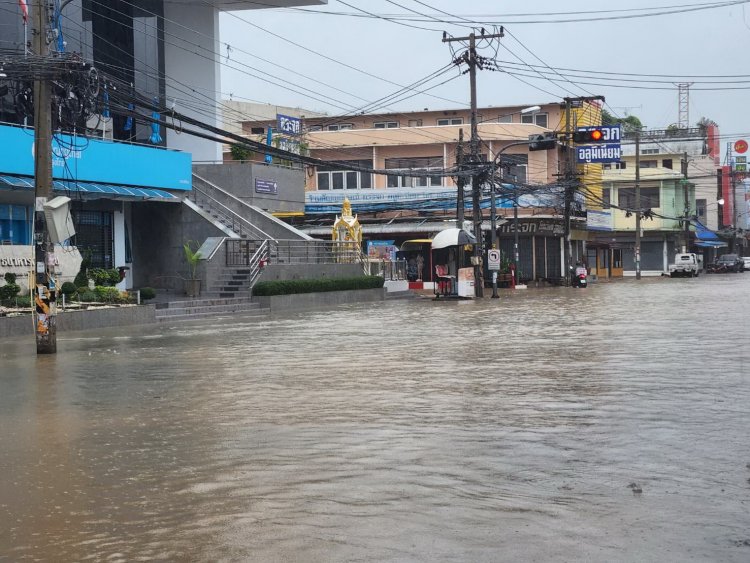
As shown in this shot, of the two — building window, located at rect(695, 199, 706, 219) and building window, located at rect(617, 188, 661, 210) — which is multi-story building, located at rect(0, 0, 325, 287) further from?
building window, located at rect(695, 199, 706, 219)

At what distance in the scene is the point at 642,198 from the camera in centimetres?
9375

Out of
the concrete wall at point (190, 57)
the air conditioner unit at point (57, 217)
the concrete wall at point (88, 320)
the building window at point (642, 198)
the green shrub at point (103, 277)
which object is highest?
the concrete wall at point (190, 57)

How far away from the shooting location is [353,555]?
19.5 ft

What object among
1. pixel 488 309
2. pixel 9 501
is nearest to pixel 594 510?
pixel 9 501

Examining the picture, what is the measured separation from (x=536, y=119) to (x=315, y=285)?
3790 cm

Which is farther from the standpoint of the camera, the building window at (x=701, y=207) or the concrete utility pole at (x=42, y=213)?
the building window at (x=701, y=207)

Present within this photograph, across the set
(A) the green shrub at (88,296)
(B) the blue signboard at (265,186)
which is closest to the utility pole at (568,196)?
(B) the blue signboard at (265,186)

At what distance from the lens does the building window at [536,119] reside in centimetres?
7231

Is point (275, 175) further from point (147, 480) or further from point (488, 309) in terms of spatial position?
point (147, 480)

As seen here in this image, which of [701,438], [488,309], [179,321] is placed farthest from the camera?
[488,309]

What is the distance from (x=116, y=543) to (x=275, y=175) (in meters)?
44.6

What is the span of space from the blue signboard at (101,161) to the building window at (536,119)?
36511mm

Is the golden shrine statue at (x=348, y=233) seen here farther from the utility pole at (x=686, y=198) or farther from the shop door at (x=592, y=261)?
the utility pole at (x=686, y=198)

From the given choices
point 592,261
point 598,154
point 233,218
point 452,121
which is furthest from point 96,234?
point 592,261
